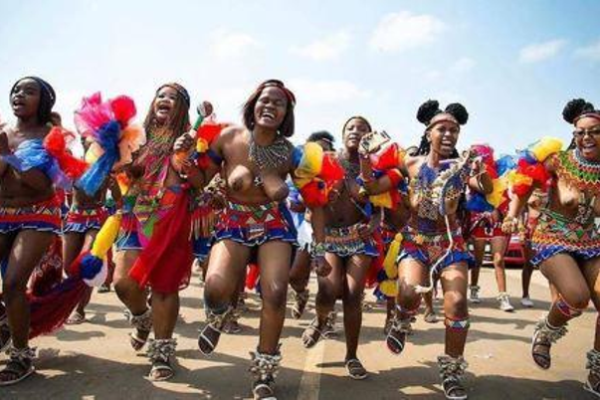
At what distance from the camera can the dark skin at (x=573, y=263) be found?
4.21m

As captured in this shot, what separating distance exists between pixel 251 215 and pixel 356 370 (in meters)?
1.67

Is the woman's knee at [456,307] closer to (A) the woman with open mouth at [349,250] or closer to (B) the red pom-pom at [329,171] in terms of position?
(A) the woman with open mouth at [349,250]

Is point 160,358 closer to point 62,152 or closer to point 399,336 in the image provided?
point 62,152

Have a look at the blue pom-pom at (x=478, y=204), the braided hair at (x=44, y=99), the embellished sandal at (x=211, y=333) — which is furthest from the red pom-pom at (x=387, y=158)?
the braided hair at (x=44, y=99)

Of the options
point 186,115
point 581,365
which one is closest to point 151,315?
point 186,115

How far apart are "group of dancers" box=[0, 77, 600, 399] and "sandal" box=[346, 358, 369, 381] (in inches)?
0.4

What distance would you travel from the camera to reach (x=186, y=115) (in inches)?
183

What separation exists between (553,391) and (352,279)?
1.89 meters

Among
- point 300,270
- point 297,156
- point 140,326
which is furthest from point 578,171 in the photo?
point 140,326

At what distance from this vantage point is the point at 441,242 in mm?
4508

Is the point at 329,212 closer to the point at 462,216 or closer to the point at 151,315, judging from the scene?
the point at 462,216

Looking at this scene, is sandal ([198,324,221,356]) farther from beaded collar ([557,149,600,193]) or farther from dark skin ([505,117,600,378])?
beaded collar ([557,149,600,193])

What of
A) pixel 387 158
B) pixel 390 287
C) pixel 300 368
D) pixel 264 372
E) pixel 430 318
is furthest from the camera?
pixel 430 318

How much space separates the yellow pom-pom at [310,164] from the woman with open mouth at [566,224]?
180cm
